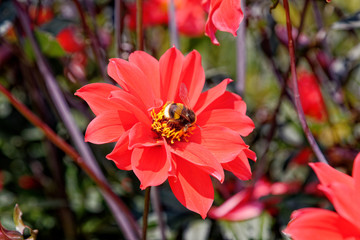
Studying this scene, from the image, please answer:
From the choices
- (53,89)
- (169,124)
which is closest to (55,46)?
(53,89)

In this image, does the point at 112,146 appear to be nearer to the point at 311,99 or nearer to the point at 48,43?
the point at 48,43

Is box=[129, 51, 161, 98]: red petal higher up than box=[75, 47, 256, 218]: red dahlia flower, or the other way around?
box=[129, 51, 161, 98]: red petal

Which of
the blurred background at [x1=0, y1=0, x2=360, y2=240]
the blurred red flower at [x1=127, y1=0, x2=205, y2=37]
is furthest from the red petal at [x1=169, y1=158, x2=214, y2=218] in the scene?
the blurred red flower at [x1=127, y1=0, x2=205, y2=37]

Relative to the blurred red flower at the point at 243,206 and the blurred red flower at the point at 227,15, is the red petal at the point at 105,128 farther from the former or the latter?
the blurred red flower at the point at 243,206

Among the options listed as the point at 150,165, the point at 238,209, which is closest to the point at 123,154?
the point at 150,165

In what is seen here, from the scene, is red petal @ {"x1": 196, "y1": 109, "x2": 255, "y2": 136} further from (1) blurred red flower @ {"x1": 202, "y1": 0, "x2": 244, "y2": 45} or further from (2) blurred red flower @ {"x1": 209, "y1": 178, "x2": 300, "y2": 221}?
(2) blurred red flower @ {"x1": 209, "y1": 178, "x2": 300, "y2": 221}

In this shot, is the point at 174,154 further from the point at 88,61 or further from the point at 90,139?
the point at 88,61

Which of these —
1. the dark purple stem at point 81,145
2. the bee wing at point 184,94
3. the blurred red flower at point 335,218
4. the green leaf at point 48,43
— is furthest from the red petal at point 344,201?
the green leaf at point 48,43
